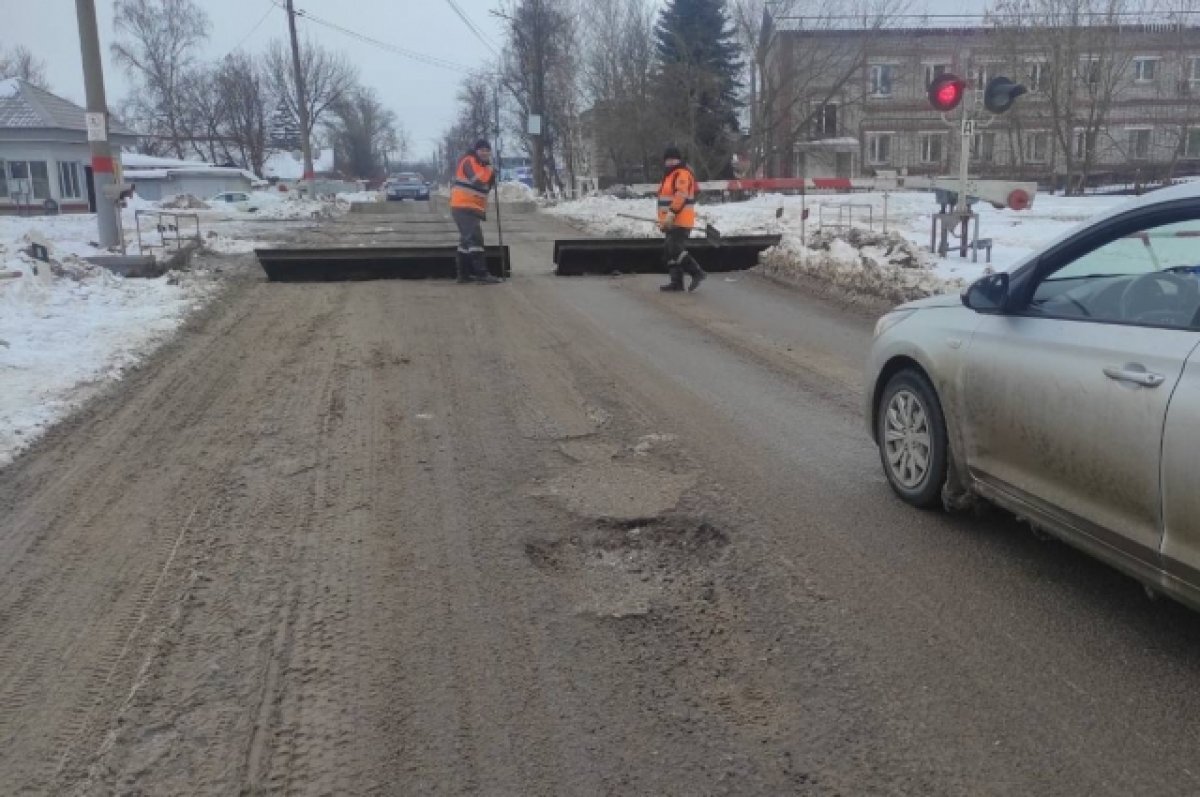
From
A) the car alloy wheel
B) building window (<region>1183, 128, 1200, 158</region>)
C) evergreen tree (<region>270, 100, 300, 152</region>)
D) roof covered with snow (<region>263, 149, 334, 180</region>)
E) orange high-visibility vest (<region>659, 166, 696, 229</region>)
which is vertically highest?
evergreen tree (<region>270, 100, 300, 152</region>)

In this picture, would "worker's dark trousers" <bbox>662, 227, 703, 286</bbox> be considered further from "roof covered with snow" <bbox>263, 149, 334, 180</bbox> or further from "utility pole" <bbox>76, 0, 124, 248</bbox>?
"roof covered with snow" <bbox>263, 149, 334, 180</bbox>

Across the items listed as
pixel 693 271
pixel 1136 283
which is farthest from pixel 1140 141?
pixel 1136 283

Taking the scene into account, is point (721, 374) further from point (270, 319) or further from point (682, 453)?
point (270, 319)

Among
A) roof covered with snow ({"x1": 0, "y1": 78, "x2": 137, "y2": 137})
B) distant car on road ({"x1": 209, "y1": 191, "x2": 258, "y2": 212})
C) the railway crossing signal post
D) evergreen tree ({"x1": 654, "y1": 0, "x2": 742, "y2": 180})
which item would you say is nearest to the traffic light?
the railway crossing signal post

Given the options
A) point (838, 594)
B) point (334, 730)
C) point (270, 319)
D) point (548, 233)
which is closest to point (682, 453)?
point (838, 594)

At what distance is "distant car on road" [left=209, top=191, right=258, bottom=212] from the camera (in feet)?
158

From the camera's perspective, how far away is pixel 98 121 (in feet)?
52.7

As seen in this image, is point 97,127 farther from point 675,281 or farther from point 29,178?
point 29,178

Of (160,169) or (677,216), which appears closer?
(677,216)

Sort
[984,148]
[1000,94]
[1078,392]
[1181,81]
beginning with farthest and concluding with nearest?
[984,148], [1181,81], [1000,94], [1078,392]

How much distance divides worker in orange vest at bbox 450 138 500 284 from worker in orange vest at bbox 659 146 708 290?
253 centimetres

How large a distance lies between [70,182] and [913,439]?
159ft

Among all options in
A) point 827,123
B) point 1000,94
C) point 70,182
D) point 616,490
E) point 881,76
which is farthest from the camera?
point 881,76

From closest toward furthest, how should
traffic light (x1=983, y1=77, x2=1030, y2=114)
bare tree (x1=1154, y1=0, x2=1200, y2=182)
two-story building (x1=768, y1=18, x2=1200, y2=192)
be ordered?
traffic light (x1=983, y1=77, x2=1030, y2=114)
two-story building (x1=768, y1=18, x2=1200, y2=192)
bare tree (x1=1154, y1=0, x2=1200, y2=182)
